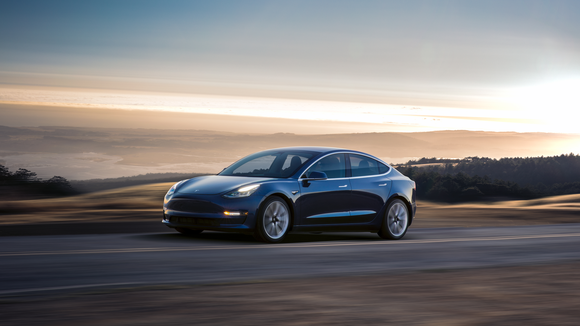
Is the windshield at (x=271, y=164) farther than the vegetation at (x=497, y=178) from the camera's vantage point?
No

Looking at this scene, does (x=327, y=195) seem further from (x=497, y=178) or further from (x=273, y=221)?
(x=497, y=178)

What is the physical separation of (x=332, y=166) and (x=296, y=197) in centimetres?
124

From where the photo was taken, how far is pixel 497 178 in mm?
61438

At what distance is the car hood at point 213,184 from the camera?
11509mm

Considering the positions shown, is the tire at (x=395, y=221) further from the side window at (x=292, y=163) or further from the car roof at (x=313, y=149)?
the side window at (x=292, y=163)

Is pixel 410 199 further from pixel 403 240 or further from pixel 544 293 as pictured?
pixel 544 293

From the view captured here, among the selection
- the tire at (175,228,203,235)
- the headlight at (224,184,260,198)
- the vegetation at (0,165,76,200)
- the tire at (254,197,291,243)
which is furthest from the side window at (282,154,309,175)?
the vegetation at (0,165,76,200)

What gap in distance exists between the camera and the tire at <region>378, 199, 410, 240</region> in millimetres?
13312

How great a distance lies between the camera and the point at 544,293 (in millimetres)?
7359

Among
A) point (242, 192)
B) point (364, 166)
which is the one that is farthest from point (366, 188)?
point (242, 192)

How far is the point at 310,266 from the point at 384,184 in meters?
4.67

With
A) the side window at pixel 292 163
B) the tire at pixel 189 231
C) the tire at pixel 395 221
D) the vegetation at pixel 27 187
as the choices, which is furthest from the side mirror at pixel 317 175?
the vegetation at pixel 27 187

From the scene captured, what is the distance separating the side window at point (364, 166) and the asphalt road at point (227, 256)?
4.10 feet

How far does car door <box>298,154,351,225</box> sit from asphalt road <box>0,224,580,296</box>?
44 centimetres
